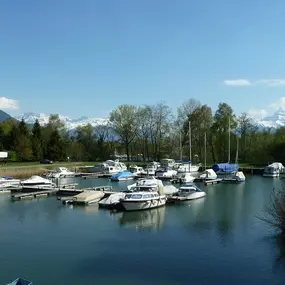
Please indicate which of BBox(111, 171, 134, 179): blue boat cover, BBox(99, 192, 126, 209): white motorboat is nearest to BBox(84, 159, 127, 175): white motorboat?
BBox(111, 171, 134, 179): blue boat cover

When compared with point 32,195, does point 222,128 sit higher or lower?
higher

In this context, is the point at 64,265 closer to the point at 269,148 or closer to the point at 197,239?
Answer: the point at 197,239

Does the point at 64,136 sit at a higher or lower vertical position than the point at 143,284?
higher

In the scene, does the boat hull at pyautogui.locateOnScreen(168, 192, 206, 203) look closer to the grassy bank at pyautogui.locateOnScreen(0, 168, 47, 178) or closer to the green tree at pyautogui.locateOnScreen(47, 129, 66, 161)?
the grassy bank at pyautogui.locateOnScreen(0, 168, 47, 178)

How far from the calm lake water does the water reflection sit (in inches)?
3.2

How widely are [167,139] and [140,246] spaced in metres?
74.0

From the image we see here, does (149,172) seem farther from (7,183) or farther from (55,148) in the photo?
(55,148)

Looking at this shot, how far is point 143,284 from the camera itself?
21.0 meters

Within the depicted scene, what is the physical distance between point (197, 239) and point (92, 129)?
98.6m

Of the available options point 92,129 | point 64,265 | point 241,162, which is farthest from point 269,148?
point 64,265

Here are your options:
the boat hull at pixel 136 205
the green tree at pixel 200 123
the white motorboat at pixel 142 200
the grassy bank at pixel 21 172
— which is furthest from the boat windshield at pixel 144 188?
the green tree at pixel 200 123

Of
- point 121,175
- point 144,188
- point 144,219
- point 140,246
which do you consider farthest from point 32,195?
point 140,246

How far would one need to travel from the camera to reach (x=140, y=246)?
2816cm

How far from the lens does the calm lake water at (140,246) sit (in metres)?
22.4
